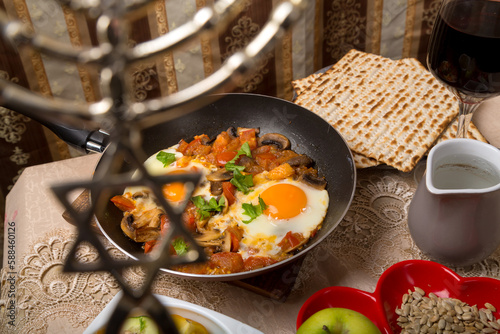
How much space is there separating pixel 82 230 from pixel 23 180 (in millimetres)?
1264

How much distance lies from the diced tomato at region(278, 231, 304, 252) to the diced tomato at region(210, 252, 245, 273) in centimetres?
13

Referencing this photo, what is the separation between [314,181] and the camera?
4.50 feet

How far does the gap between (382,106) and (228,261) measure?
858mm

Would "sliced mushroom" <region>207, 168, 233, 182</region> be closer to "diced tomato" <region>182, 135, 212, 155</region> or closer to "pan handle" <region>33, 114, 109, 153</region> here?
"diced tomato" <region>182, 135, 212, 155</region>

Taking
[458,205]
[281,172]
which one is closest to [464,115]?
[458,205]

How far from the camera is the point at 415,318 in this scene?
0.99 metres

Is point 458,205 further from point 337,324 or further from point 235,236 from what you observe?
point 235,236

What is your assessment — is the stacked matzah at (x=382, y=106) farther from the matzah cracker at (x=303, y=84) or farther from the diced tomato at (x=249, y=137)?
the diced tomato at (x=249, y=137)

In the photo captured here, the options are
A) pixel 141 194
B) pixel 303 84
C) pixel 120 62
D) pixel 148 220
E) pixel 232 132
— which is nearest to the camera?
pixel 120 62

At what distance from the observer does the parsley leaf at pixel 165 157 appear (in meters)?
1.46

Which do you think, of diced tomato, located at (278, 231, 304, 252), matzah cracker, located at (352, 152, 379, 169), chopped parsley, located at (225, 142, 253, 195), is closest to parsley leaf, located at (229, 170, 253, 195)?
chopped parsley, located at (225, 142, 253, 195)

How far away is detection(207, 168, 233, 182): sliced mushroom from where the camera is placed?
4.50 ft

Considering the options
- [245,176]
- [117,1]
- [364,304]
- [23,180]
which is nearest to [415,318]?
[364,304]

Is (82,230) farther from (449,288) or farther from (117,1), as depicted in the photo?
(449,288)
